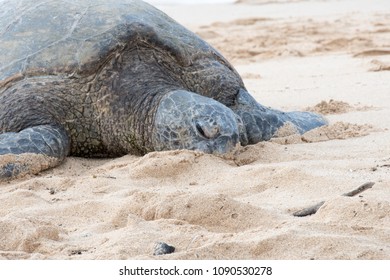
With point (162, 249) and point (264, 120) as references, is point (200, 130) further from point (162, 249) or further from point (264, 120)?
point (162, 249)

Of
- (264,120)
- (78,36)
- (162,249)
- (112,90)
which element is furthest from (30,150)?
(162,249)

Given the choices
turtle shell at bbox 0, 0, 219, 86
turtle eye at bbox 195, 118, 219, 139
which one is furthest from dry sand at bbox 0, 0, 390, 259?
turtle shell at bbox 0, 0, 219, 86

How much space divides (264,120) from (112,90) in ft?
3.19

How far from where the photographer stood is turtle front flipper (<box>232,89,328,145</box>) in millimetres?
4852

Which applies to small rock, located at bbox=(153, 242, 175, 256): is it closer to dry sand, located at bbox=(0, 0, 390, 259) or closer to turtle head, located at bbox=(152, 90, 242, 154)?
dry sand, located at bbox=(0, 0, 390, 259)

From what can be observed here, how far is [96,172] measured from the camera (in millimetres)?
4227

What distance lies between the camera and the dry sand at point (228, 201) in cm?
271

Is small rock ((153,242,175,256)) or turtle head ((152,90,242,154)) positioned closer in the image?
small rock ((153,242,175,256))

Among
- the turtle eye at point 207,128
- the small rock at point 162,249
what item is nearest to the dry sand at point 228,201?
the small rock at point 162,249

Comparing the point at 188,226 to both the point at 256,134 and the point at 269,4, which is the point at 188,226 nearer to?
the point at 256,134

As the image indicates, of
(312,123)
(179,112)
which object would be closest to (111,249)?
(179,112)

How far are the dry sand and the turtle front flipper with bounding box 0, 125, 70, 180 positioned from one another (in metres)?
0.07

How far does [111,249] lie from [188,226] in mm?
375

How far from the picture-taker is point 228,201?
3170 millimetres
